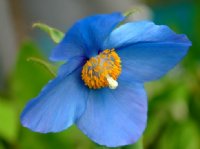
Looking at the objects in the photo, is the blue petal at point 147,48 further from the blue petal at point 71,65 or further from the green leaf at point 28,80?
the green leaf at point 28,80

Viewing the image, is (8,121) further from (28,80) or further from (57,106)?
(57,106)

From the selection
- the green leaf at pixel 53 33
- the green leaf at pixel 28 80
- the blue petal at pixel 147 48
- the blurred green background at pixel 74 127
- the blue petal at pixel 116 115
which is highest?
the green leaf at pixel 53 33

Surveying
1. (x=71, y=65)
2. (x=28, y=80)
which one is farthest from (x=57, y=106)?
(x=28, y=80)

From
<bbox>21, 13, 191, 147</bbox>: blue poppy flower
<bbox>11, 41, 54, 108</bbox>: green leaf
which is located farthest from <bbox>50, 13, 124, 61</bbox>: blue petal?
<bbox>11, 41, 54, 108</bbox>: green leaf

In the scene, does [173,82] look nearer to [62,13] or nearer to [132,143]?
[132,143]

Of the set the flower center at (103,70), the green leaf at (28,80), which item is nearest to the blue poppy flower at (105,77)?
the flower center at (103,70)

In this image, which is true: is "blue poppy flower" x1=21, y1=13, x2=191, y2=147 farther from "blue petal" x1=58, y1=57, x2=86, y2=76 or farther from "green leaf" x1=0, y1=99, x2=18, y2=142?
"green leaf" x1=0, y1=99, x2=18, y2=142

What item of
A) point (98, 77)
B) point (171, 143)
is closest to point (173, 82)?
point (171, 143)
